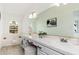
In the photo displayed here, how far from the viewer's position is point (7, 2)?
62.7 inches

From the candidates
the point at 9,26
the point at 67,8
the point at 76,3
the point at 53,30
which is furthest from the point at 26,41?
the point at 76,3

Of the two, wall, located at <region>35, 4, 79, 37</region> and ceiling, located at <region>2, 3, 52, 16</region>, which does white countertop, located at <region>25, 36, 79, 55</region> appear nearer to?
wall, located at <region>35, 4, 79, 37</region>

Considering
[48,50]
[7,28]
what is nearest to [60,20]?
[48,50]

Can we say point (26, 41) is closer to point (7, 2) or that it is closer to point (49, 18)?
point (49, 18)

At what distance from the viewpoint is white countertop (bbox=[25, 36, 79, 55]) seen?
4.38ft

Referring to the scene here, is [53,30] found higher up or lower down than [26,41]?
higher up

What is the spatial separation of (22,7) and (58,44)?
754mm

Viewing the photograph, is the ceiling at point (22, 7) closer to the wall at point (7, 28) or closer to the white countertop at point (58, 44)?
the wall at point (7, 28)

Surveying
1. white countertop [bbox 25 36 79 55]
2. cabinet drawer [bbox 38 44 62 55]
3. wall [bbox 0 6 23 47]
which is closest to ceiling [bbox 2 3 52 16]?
wall [bbox 0 6 23 47]

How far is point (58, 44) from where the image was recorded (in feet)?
4.86

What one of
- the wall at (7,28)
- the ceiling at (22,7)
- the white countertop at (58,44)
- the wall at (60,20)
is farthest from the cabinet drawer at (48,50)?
the ceiling at (22,7)

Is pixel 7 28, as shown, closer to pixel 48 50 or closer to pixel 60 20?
pixel 48 50

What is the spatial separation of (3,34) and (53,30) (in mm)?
748

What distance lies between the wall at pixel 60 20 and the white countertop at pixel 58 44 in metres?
0.09
